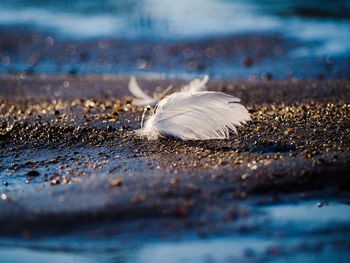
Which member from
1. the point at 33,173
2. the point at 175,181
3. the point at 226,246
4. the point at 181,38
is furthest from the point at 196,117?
the point at 181,38

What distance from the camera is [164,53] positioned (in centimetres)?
963

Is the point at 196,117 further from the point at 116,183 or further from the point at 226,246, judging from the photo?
the point at 226,246

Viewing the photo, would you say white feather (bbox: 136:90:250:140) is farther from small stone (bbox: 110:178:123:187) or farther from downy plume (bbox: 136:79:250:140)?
small stone (bbox: 110:178:123:187)

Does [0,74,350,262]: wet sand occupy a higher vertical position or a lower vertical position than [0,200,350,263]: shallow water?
higher

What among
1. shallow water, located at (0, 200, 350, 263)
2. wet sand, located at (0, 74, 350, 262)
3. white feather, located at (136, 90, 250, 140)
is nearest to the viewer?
shallow water, located at (0, 200, 350, 263)

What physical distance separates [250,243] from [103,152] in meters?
1.97

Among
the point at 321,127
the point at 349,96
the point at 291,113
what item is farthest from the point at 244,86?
the point at 321,127

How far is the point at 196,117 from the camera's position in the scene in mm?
4098

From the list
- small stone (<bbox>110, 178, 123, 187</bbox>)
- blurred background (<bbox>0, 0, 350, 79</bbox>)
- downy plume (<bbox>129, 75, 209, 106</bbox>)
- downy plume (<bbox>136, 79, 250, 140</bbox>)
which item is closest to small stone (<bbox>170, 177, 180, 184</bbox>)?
small stone (<bbox>110, 178, 123, 187</bbox>)

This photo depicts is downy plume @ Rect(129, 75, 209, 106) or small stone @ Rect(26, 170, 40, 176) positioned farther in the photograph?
downy plume @ Rect(129, 75, 209, 106)

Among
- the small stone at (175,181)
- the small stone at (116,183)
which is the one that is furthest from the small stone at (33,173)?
the small stone at (175,181)

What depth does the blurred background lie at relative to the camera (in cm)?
861

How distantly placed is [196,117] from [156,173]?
86cm

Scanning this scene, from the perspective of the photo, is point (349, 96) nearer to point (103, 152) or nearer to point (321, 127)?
point (321, 127)
